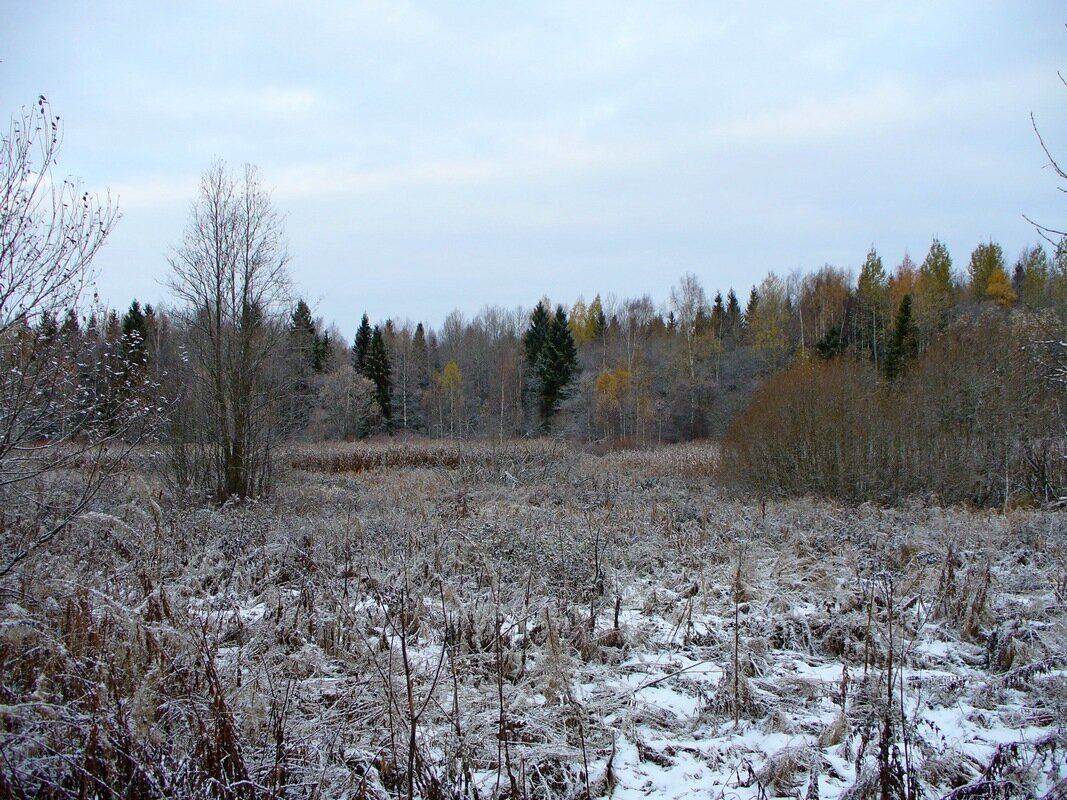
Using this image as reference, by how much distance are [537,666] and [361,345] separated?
2027 inches

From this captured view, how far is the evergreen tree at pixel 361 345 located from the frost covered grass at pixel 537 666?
42.8m

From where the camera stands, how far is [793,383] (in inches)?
614

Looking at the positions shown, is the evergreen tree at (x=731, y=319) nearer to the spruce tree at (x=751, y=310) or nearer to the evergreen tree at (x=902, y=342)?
the spruce tree at (x=751, y=310)

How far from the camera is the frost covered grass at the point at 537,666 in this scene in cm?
292

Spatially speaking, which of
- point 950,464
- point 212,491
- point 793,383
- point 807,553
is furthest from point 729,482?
point 212,491

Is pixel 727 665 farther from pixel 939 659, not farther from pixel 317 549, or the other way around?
pixel 317 549

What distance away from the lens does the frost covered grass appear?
292cm

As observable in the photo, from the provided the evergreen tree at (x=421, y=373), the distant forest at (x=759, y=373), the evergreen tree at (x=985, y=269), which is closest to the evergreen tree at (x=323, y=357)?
the distant forest at (x=759, y=373)

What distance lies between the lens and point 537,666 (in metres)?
4.24

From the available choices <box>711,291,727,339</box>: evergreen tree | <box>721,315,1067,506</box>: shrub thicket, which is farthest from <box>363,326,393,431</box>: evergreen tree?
<box>721,315,1067,506</box>: shrub thicket

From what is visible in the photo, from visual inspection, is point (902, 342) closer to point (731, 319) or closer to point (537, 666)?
point (731, 319)

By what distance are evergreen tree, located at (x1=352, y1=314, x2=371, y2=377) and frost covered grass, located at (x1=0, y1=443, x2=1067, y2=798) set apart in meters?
42.8

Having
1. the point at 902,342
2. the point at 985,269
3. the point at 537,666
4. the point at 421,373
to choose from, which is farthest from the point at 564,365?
the point at 537,666

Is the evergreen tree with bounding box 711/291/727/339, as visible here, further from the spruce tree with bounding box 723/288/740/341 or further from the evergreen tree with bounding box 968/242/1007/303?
the evergreen tree with bounding box 968/242/1007/303
